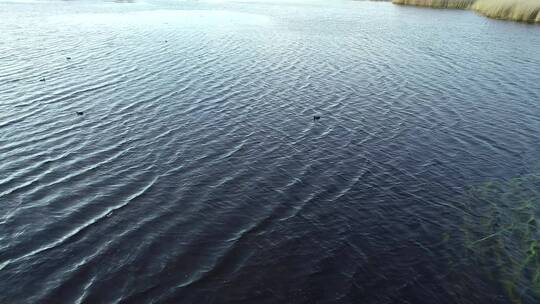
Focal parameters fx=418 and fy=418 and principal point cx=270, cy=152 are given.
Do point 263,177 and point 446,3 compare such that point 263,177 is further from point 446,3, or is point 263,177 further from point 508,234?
point 446,3

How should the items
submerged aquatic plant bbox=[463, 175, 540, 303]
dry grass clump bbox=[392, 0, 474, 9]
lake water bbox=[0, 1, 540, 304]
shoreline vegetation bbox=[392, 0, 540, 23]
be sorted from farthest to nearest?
dry grass clump bbox=[392, 0, 474, 9] < shoreline vegetation bbox=[392, 0, 540, 23] < submerged aquatic plant bbox=[463, 175, 540, 303] < lake water bbox=[0, 1, 540, 304]

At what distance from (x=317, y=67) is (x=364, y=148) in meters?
20.5

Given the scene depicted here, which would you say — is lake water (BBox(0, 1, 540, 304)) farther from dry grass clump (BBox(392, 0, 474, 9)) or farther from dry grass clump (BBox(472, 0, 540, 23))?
dry grass clump (BBox(392, 0, 474, 9))

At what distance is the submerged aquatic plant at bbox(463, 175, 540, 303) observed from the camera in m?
16.3

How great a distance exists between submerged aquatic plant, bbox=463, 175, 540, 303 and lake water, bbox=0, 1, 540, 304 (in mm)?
95

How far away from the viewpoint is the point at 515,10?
2864 inches

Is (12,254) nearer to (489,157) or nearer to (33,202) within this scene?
(33,202)

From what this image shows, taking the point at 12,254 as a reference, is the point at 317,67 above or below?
below

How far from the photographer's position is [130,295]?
14555 mm

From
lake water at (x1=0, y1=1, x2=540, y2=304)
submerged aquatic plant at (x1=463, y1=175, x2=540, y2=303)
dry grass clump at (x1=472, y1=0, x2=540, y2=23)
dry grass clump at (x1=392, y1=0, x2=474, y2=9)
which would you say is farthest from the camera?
dry grass clump at (x1=392, y1=0, x2=474, y2=9)

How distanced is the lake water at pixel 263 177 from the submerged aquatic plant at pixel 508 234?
0.09 m

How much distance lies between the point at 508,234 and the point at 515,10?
68.8m

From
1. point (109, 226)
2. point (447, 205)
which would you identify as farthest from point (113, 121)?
point (447, 205)

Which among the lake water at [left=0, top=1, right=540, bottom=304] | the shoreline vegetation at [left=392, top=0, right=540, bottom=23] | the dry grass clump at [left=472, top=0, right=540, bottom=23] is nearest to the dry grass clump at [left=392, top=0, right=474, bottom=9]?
the shoreline vegetation at [left=392, top=0, right=540, bottom=23]
